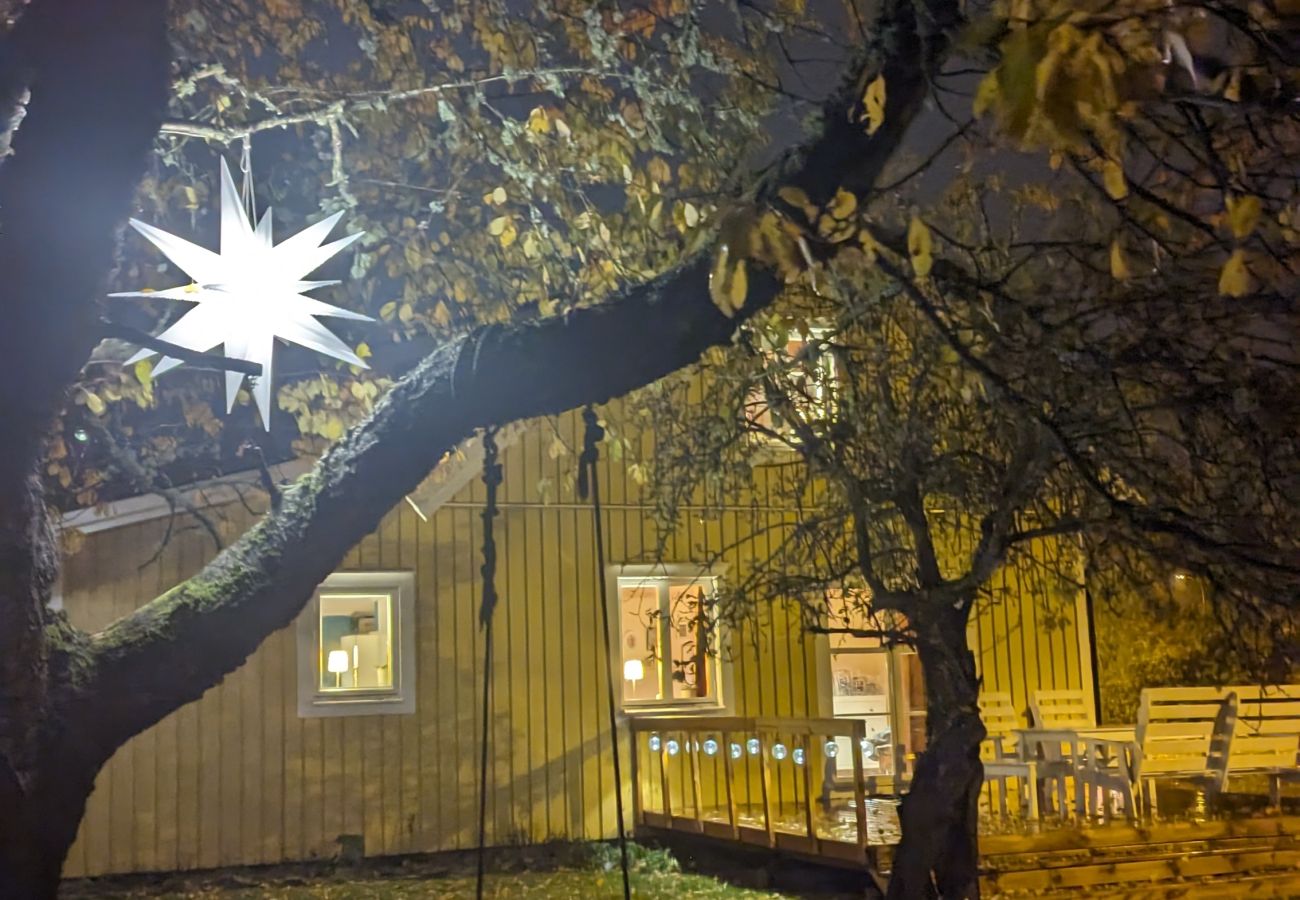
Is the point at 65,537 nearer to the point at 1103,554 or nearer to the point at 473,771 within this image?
the point at 473,771

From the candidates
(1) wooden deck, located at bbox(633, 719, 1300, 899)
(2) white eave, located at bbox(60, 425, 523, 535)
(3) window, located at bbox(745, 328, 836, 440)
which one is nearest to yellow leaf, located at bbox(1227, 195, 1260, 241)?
(3) window, located at bbox(745, 328, 836, 440)

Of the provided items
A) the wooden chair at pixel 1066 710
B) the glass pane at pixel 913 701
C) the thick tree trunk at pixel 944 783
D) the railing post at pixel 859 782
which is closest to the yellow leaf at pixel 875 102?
the thick tree trunk at pixel 944 783

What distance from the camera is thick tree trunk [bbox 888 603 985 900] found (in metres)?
8.53

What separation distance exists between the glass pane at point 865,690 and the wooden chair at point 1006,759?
4.01 feet

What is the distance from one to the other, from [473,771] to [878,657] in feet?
17.2

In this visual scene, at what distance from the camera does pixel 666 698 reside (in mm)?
13484

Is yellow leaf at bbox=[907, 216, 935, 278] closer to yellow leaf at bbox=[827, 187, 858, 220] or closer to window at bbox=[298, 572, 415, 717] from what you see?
yellow leaf at bbox=[827, 187, 858, 220]

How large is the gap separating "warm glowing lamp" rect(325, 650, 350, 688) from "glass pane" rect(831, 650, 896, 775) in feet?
18.7

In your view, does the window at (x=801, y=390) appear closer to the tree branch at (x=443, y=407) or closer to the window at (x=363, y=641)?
the tree branch at (x=443, y=407)

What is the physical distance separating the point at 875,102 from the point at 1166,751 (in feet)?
30.5

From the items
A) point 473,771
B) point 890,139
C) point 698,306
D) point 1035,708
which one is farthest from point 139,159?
point 1035,708

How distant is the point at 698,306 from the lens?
3.85 metres

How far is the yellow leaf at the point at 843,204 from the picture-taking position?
384 centimetres

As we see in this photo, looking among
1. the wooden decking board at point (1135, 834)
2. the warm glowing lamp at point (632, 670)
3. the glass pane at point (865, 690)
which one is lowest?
the wooden decking board at point (1135, 834)
